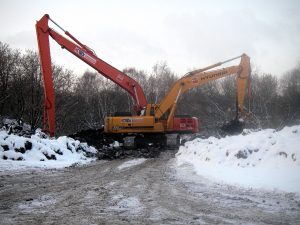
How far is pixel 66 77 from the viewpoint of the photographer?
107 feet

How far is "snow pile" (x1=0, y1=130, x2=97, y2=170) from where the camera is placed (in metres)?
13.3

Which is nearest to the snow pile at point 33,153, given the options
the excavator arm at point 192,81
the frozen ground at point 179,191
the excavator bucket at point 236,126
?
the frozen ground at point 179,191

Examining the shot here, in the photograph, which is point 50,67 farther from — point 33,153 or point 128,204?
point 128,204

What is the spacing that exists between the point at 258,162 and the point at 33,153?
355 inches

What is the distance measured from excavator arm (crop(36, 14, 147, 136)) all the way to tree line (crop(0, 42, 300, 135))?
4.52 metres

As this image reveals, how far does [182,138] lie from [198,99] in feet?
114

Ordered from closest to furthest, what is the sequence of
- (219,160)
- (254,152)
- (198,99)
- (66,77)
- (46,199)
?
(46,199) → (254,152) → (219,160) → (66,77) → (198,99)

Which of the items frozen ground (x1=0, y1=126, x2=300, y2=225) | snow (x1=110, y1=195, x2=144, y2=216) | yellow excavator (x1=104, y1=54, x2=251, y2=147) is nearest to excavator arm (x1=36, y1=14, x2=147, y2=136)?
yellow excavator (x1=104, y1=54, x2=251, y2=147)

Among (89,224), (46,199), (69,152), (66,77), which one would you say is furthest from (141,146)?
(89,224)

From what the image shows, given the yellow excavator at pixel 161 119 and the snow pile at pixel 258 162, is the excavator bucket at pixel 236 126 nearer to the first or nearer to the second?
the yellow excavator at pixel 161 119

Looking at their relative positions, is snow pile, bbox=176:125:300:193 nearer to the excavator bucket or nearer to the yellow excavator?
the excavator bucket

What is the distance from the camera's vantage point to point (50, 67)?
21047mm

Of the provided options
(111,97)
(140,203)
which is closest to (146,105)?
(140,203)

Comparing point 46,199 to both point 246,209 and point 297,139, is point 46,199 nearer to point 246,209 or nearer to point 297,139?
point 246,209
